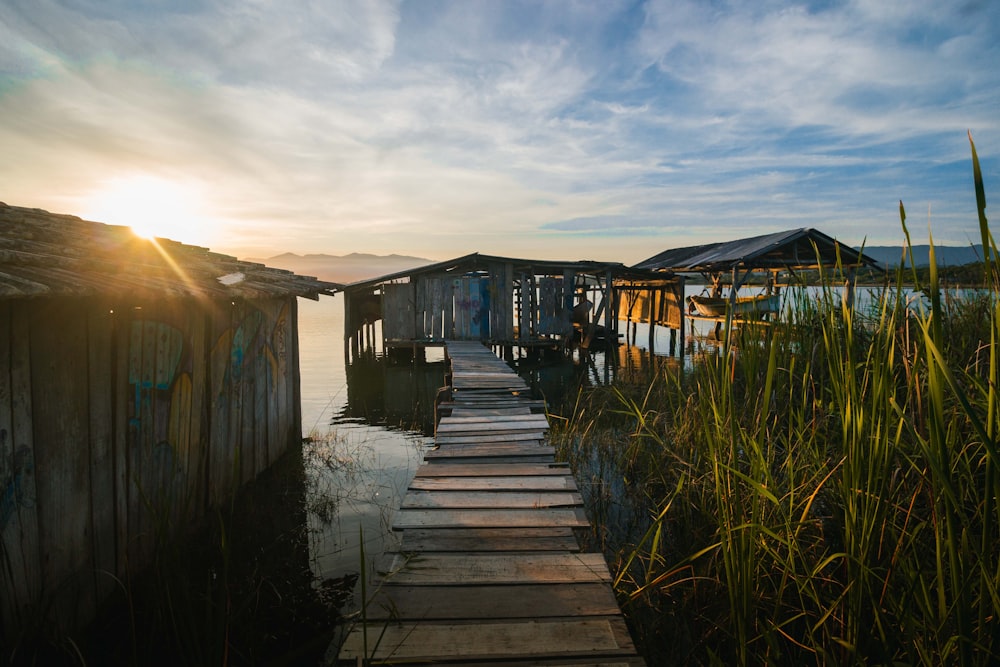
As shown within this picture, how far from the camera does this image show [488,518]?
3.91m

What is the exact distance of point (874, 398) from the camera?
198 cm

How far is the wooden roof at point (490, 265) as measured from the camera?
17156 mm

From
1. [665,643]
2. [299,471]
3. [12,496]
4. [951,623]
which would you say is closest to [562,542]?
[665,643]

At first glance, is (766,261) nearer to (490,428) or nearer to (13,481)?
(490,428)

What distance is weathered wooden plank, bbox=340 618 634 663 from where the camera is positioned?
241 cm

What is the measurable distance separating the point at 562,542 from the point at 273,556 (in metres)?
2.68

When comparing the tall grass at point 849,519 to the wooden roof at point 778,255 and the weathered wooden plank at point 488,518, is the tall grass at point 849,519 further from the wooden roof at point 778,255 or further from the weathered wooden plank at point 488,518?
the wooden roof at point 778,255

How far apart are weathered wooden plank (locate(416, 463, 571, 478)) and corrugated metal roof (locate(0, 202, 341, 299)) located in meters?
2.36

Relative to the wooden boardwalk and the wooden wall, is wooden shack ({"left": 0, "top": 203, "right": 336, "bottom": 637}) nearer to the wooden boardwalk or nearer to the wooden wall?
the wooden wall

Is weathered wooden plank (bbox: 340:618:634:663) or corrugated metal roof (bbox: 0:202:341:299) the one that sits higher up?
corrugated metal roof (bbox: 0:202:341:299)

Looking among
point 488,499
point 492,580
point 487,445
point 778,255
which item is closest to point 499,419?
point 487,445

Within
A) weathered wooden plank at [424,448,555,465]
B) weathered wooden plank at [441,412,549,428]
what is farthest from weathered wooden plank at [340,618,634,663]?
weathered wooden plank at [441,412,549,428]

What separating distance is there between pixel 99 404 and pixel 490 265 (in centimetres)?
1457

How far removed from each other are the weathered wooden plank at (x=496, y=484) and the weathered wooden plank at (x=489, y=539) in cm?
76
